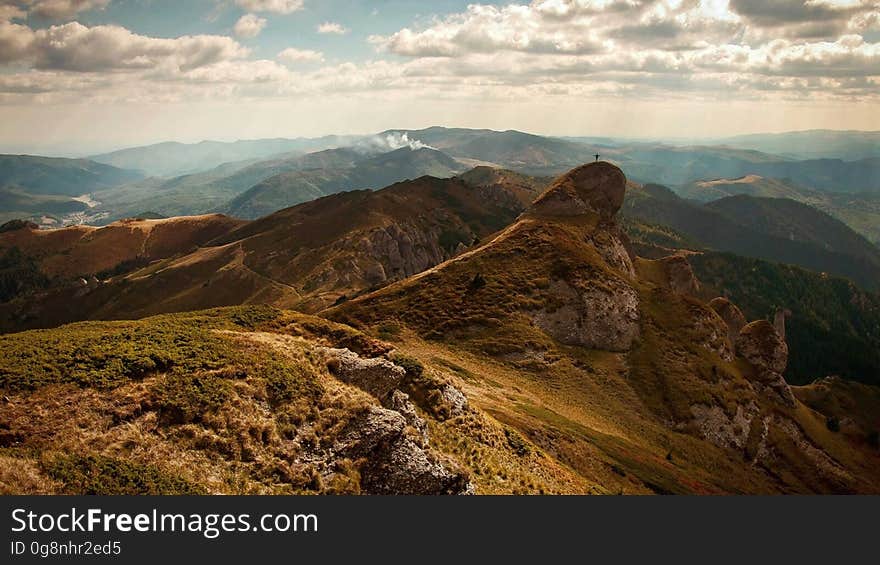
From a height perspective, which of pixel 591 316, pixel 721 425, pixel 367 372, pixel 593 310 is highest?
pixel 367 372

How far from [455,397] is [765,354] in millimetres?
107332

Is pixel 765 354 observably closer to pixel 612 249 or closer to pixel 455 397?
pixel 612 249

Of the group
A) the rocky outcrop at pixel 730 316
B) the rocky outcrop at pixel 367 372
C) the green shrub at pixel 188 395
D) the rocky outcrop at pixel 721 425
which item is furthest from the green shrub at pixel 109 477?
the rocky outcrop at pixel 730 316

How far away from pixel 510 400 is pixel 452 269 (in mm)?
47648

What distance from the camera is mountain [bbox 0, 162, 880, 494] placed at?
2864cm

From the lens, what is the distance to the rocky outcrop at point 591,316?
9994cm

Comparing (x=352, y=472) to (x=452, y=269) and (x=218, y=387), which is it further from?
(x=452, y=269)

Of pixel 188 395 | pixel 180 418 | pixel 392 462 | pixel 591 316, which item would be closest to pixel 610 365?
pixel 591 316

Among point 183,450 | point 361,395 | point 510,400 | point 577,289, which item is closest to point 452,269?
point 577,289

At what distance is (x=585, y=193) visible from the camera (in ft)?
499

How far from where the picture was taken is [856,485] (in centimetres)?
9350

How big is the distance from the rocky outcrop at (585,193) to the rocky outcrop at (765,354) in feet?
164

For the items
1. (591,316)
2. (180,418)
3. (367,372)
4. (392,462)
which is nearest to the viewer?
(180,418)

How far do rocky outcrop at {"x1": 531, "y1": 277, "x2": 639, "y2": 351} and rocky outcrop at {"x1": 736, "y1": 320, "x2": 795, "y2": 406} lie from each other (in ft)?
112
